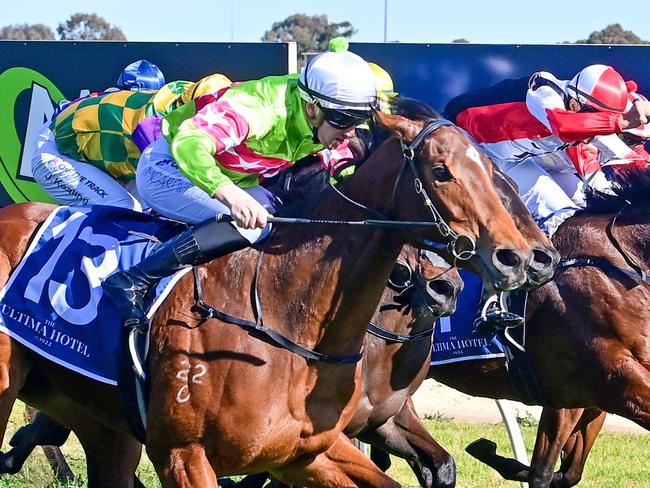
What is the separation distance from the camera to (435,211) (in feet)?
11.2

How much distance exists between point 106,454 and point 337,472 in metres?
1.06

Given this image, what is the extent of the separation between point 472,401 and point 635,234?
3.14 m

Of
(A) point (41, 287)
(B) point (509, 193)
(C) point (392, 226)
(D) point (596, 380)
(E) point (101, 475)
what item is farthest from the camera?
(D) point (596, 380)

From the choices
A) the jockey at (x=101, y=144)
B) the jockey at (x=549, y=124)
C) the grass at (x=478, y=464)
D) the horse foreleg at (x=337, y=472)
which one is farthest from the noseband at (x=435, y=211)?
the grass at (x=478, y=464)

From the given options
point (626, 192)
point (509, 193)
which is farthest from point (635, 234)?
point (509, 193)

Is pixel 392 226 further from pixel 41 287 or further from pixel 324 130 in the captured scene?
pixel 41 287

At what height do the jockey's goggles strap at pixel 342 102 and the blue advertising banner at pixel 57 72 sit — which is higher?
the jockey's goggles strap at pixel 342 102

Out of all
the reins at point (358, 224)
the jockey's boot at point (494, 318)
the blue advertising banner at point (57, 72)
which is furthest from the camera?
the blue advertising banner at point (57, 72)

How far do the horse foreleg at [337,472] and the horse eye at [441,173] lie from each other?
1.07 meters

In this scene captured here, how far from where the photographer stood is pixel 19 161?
837cm

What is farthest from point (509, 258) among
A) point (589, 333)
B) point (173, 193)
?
point (589, 333)

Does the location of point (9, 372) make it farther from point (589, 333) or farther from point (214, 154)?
point (589, 333)

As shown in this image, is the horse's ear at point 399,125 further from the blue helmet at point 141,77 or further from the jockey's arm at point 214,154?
the blue helmet at point 141,77

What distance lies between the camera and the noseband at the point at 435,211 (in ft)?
11.1
